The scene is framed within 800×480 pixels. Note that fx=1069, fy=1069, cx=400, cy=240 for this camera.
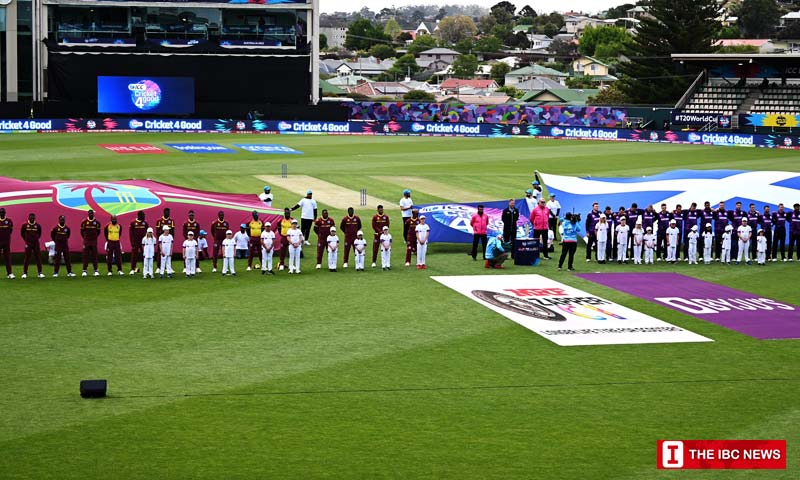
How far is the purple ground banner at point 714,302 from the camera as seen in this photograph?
19125 millimetres

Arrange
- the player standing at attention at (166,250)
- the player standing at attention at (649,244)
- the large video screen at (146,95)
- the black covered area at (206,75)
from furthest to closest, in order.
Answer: the black covered area at (206,75) < the large video screen at (146,95) < the player standing at attention at (649,244) < the player standing at attention at (166,250)

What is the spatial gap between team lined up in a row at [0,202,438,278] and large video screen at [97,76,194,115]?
149 feet

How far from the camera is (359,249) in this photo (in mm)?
23844

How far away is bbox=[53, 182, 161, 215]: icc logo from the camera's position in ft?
81.0

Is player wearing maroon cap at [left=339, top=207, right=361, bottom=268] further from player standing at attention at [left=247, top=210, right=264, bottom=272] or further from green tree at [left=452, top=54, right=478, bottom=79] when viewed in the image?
green tree at [left=452, top=54, right=478, bottom=79]

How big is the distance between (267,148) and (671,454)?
45.2 metres

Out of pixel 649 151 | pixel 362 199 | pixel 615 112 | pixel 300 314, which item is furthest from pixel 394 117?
pixel 300 314

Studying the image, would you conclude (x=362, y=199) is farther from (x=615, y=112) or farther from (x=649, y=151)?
(x=615, y=112)

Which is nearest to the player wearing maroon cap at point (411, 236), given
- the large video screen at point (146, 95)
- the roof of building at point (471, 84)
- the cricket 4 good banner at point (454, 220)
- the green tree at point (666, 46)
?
the cricket 4 good banner at point (454, 220)

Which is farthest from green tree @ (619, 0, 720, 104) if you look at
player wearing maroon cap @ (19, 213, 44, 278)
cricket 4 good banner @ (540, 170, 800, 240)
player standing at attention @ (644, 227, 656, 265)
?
player wearing maroon cap @ (19, 213, 44, 278)

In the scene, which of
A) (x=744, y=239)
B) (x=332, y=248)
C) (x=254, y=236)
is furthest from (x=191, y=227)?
(x=744, y=239)

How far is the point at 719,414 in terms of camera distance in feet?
45.1

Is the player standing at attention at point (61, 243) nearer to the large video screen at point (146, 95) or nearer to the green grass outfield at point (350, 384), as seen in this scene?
the green grass outfield at point (350, 384)

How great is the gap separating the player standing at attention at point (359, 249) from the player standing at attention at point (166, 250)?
4.04 metres
